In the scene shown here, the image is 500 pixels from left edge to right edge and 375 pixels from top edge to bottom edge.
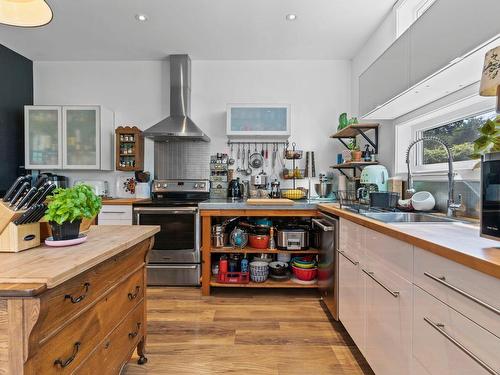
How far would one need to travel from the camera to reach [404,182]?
2246mm

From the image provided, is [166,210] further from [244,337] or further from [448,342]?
[448,342]

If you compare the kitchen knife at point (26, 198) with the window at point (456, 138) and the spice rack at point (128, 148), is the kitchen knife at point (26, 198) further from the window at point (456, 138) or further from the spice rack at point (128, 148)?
the spice rack at point (128, 148)

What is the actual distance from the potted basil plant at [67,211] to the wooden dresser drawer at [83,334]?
31 cm

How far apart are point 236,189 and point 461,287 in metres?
2.57

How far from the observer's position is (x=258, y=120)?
3.17 meters

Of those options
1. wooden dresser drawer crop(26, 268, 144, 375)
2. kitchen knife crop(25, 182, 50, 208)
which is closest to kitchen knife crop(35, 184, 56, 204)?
kitchen knife crop(25, 182, 50, 208)

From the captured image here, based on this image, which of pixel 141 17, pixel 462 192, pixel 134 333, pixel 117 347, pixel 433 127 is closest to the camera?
pixel 117 347

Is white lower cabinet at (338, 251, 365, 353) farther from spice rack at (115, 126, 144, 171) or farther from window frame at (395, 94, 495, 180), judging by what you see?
spice rack at (115, 126, 144, 171)

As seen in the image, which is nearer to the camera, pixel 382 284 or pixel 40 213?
pixel 40 213

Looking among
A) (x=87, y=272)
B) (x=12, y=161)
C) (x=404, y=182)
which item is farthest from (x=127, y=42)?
(x=404, y=182)

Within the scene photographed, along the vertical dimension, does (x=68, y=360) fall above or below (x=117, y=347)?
above

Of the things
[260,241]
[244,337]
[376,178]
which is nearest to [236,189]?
[260,241]

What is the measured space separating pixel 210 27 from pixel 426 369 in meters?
2.99

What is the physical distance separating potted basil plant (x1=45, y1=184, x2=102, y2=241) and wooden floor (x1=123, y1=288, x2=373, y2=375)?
1011 mm
